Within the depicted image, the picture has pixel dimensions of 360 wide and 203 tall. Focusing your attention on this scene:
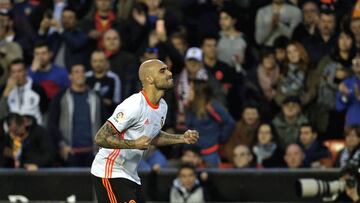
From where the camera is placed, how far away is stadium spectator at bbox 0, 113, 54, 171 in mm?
14328

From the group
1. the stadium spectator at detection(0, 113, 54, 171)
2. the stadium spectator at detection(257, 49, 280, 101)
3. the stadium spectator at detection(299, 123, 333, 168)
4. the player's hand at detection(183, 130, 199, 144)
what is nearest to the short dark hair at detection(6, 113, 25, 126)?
the stadium spectator at detection(0, 113, 54, 171)

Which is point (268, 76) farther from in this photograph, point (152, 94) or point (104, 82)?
point (152, 94)

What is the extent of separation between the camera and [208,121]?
14.3m

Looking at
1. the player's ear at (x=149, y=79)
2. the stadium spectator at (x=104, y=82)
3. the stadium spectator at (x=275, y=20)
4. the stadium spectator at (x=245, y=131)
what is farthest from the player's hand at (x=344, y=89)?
the player's ear at (x=149, y=79)

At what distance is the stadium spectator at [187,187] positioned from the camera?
1348 cm

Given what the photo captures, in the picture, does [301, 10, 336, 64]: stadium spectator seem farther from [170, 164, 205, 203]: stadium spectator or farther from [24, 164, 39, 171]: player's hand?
[24, 164, 39, 171]: player's hand

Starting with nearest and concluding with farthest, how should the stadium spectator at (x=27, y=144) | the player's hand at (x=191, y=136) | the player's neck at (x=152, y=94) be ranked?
1. the player's hand at (x=191, y=136)
2. the player's neck at (x=152, y=94)
3. the stadium spectator at (x=27, y=144)

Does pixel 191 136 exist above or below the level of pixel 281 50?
below

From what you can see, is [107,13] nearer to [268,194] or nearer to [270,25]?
[270,25]

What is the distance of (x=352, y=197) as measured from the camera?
12.4 metres

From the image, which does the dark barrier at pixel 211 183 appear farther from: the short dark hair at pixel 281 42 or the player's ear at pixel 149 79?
the player's ear at pixel 149 79

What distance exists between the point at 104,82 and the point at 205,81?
1380mm

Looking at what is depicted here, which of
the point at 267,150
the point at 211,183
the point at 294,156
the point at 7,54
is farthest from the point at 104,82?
the point at 294,156

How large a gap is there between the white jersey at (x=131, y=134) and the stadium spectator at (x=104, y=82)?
5185 mm
